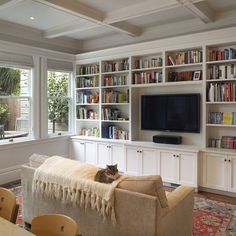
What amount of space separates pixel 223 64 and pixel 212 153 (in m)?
1.48

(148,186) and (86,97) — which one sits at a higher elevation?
(86,97)

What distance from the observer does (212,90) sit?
429 centimetres

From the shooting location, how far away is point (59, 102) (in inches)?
232

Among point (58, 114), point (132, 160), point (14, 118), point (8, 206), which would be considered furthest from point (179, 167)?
point (14, 118)

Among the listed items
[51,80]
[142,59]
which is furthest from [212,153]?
[51,80]

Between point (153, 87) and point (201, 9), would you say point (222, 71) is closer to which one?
point (201, 9)

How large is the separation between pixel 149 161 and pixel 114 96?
1.60m

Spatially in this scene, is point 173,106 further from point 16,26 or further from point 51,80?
point 16,26

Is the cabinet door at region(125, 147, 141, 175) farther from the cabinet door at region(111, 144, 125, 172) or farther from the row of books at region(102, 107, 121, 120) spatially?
the row of books at region(102, 107, 121, 120)

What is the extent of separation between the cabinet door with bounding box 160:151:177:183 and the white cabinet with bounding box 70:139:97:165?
157 centimetres

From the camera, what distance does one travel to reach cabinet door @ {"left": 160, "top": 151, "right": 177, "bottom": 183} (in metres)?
4.44

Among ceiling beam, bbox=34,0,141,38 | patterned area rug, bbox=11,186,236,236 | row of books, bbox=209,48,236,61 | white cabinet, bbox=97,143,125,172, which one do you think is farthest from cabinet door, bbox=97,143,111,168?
row of books, bbox=209,48,236,61

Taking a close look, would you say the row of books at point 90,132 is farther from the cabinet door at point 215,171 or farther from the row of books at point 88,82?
the cabinet door at point 215,171

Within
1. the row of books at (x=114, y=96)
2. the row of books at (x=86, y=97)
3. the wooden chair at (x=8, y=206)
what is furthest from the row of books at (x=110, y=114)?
the wooden chair at (x=8, y=206)
